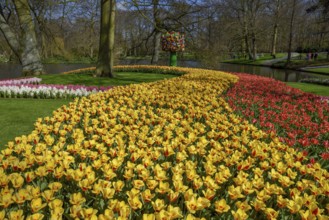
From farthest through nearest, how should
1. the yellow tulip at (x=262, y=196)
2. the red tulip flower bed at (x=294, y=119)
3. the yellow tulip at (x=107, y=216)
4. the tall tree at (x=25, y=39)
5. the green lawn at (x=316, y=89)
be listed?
the tall tree at (x=25, y=39)
the green lawn at (x=316, y=89)
the red tulip flower bed at (x=294, y=119)
the yellow tulip at (x=262, y=196)
the yellow tulip at (x=107, y=216)

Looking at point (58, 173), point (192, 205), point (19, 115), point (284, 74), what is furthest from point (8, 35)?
point (284, 74)

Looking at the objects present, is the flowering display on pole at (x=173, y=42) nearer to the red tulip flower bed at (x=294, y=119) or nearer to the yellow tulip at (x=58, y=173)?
the red tulip flower bed at (x=294, y=119)

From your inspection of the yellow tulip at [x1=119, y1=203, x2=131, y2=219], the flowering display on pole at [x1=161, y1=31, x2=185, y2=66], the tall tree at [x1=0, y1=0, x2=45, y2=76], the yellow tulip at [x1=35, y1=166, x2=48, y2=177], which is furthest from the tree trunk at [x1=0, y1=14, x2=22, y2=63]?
the yellow tulip at [x1=119, y1=203, x2=131, y2=219]

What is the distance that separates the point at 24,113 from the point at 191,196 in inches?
206

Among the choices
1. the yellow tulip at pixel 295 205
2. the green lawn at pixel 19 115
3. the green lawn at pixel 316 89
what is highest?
the green lawn at pixel 316 89

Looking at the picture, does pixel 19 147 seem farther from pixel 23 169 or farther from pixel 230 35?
pixel 230 35

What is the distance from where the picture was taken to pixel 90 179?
249 centimetres

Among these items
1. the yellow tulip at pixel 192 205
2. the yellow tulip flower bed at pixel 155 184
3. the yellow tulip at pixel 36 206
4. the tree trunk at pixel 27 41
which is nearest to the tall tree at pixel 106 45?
the tree trunk at pixel 27 41

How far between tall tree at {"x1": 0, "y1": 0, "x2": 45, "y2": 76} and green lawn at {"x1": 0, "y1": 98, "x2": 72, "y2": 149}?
708 centimetres

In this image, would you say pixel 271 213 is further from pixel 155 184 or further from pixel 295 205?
pixel 155 184

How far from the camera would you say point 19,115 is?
623 cm

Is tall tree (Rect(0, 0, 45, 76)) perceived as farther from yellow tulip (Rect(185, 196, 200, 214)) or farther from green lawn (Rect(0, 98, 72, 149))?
yellow tulip (Rect(185, 196, 200, 214))

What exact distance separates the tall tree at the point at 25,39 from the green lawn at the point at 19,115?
7077 millimetres

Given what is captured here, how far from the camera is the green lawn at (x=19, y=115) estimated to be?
5.01m
